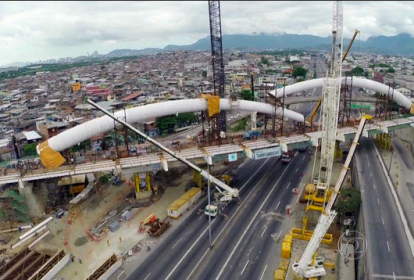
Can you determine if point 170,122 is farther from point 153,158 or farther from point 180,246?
point 180,246

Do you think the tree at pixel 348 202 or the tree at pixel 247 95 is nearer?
the tree at pixel 348 202

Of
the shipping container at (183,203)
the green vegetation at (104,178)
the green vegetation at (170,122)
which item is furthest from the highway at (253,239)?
the green vegetation at (170,122)

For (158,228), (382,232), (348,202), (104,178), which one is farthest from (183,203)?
(382,232)

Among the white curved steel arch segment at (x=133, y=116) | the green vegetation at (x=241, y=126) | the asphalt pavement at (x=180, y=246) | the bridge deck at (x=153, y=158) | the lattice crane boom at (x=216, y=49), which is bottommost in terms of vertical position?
the asphalt pavement at (x=180, y=246)

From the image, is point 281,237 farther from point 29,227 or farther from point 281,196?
point 29,227

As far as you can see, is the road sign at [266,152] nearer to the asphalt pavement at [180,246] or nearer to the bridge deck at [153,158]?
the bridge deck at [153,158]

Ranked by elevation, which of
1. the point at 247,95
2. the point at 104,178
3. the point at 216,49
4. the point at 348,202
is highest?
the point at 216,49
